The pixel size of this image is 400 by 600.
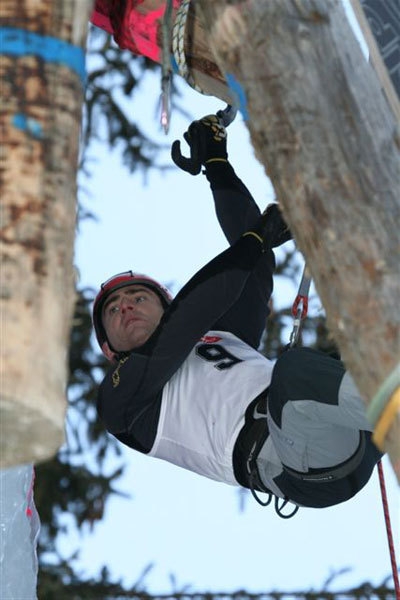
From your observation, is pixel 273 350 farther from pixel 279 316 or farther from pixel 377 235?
pixel 377 235

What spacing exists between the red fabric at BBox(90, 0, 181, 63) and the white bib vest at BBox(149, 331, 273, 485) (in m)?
1.18

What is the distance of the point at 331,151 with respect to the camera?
96.3 inches

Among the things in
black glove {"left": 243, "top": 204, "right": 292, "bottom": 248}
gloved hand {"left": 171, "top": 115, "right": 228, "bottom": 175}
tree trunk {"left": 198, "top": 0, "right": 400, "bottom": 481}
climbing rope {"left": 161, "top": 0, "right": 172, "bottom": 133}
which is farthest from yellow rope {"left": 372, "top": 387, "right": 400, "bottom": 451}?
gloved hand {"left": 171, "top": 115, "right": 228, "bottom": 175}

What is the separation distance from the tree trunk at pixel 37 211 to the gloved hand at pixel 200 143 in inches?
93.7

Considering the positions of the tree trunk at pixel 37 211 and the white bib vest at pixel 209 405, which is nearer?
the tree trunk at pixel 37 211

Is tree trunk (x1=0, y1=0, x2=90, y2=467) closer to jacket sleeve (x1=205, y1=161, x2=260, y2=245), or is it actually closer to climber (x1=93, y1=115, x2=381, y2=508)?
climber (x1=93, y1=115, x2=381, y2=508)

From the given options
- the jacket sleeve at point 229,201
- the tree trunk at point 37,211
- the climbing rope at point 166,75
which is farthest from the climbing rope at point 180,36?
the tree trunk at point 37,211

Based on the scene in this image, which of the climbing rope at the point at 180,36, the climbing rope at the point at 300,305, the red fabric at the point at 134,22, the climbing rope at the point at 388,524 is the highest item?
the red fabric at the point at 134,22

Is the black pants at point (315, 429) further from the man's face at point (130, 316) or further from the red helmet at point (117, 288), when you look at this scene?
the red helmet at point (117, 288)

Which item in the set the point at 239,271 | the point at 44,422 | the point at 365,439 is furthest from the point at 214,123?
the point at 44,422

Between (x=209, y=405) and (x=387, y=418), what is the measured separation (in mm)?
2352

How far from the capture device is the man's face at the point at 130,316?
5.11 m

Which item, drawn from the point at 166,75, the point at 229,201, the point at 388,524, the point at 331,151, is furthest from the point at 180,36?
the point at 388,524

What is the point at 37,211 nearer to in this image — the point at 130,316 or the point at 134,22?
the point at 134,22
